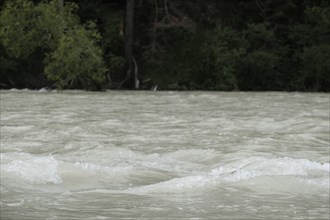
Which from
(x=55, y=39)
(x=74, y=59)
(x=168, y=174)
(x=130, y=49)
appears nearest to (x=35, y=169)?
(x=168, y=174)

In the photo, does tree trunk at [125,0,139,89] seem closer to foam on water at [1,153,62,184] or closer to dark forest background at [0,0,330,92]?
dark forest background at [0,0,330,92]

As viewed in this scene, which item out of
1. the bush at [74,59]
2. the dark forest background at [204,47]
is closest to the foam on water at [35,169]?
the bush at [74,59]

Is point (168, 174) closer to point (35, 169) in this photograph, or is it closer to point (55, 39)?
point (35, 169)

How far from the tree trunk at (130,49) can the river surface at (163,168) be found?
46.9ft

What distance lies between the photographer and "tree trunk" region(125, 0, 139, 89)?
2471 centimetres

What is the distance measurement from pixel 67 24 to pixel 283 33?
1081 cm

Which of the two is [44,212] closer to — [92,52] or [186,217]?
[186,217]

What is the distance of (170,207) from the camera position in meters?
3.91

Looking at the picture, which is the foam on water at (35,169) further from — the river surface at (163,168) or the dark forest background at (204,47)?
the dark forest background at (204,47)

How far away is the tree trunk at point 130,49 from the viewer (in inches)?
973

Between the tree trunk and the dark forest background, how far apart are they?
0.14 feet

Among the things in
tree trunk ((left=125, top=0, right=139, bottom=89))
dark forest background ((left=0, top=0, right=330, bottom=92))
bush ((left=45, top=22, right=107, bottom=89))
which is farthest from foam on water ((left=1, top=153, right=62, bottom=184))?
tree trunk ((left=125, top=0, right=139, bottom=89))

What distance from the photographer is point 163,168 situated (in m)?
5.55

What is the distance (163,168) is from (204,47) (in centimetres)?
2011
